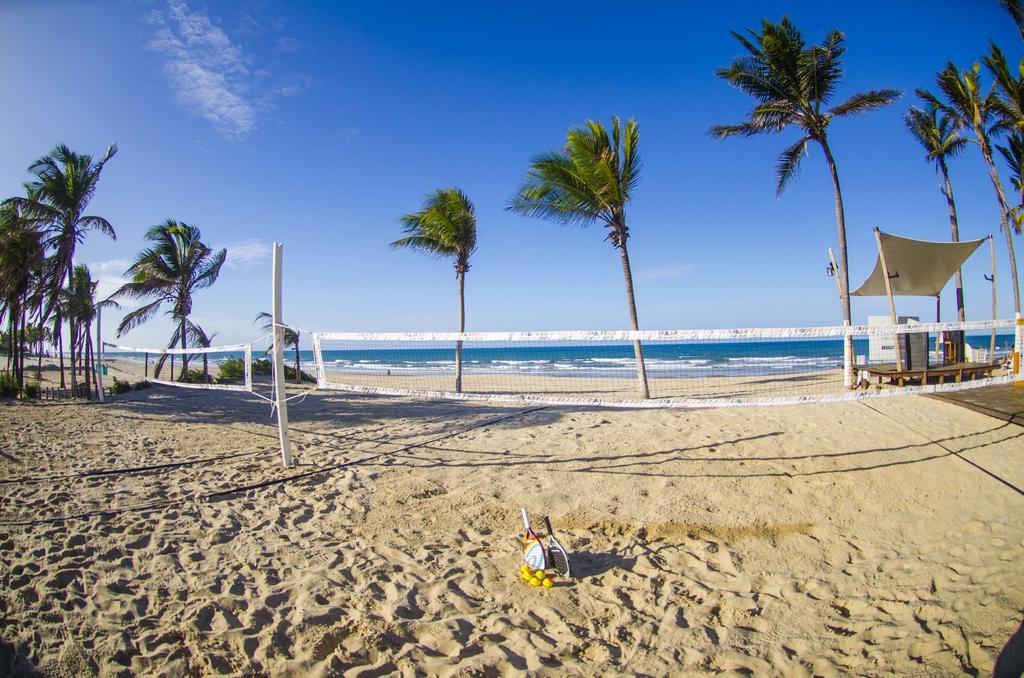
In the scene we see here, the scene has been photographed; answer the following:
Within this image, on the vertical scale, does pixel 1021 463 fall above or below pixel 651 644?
above

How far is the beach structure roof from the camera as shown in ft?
37.1

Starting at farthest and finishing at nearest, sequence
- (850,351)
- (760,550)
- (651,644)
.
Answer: (850,351)
(760,550)
(651,644)

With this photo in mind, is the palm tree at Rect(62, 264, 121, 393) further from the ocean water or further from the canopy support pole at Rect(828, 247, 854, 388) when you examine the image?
the canopy support pole at Rect(828, 247, 854, 388)

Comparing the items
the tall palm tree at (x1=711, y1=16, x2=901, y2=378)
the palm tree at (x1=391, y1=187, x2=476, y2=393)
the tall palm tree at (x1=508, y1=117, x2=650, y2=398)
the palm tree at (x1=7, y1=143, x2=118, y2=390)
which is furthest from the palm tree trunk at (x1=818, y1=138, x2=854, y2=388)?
the palm tree at (x1=7, y1=143, x2=118, y2=390)

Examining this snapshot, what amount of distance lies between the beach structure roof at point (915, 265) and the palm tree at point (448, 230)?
36.1ft

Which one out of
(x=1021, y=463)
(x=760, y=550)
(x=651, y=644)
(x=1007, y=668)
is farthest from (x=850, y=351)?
(x=651, y=644)

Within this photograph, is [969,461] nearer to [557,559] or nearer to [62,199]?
[557,559]

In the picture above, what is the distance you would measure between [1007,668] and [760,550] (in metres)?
1.39

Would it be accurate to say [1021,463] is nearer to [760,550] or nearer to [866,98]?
[760,550]

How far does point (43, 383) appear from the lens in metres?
17.8

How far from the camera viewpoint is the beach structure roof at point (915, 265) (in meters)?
11.3

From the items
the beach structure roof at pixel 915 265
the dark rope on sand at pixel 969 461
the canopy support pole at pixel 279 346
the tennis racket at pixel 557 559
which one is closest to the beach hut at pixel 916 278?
the beach structure roof at pixel 915 265

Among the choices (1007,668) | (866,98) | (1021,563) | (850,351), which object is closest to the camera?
(1007,668)

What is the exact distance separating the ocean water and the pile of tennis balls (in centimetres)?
609
